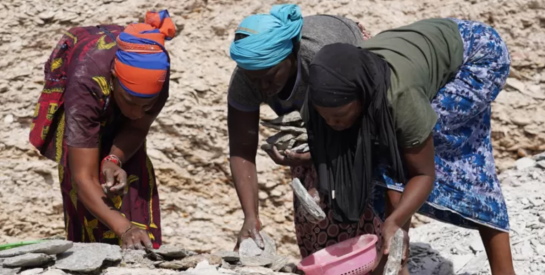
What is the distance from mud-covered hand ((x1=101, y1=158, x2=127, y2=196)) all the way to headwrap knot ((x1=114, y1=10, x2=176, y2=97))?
0.38 m

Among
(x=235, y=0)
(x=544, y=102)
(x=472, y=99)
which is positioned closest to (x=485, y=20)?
(x=544, y=102)

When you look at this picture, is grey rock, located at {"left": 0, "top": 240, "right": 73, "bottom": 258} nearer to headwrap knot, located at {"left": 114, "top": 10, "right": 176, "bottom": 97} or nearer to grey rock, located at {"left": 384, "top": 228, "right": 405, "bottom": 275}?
headwrap knot, located at {"left": 114, "top": 10, "right": 176, "bottom": 97}

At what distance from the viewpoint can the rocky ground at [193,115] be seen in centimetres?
603

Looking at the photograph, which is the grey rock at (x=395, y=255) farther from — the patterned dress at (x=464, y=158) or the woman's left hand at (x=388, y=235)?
the patterned dress at (x=464, y=158)

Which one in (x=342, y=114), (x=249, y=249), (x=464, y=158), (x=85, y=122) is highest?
(x=342, y=114)

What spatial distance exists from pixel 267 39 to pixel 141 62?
1.94ft

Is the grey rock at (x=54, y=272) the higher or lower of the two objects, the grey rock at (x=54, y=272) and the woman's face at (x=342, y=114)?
the lower

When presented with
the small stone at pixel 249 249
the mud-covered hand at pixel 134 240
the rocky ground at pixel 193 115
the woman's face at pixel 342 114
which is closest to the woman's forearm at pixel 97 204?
the mud-covered hand at pixel 134 240

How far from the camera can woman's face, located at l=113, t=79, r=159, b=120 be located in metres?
3.70

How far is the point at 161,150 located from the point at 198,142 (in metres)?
0.27

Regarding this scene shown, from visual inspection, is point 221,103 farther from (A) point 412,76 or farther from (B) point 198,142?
(A) point 412,76

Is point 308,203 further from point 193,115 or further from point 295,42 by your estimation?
point 193,115

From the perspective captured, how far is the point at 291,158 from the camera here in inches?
146

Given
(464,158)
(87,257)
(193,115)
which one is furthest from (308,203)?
(193,115)
